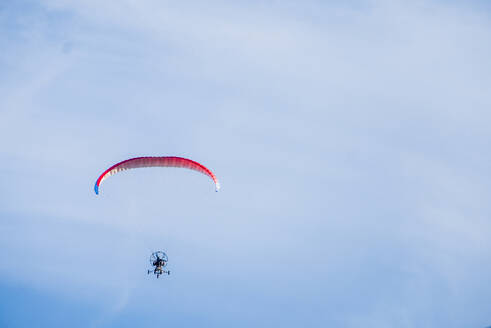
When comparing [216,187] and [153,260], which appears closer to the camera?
[216,187]

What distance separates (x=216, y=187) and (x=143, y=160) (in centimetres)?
528

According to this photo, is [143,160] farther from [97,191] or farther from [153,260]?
[153,260]

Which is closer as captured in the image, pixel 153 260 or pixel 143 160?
pixel 143 160

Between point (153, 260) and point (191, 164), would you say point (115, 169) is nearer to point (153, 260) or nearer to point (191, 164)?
point (191, 164)

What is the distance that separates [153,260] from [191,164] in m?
9.68

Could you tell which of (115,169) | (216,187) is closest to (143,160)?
(115,169)

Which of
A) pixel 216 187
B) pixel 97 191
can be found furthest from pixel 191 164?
pixel 97 191

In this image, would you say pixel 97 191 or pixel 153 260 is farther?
pixel 153 260

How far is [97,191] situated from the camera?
49844mm

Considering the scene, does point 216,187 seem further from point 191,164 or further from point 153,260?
point 153,260

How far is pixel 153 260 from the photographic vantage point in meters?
56.5

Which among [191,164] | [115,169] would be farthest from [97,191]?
[191,164]

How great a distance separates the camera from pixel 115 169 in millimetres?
50531

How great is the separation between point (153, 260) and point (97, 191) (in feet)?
29.9
